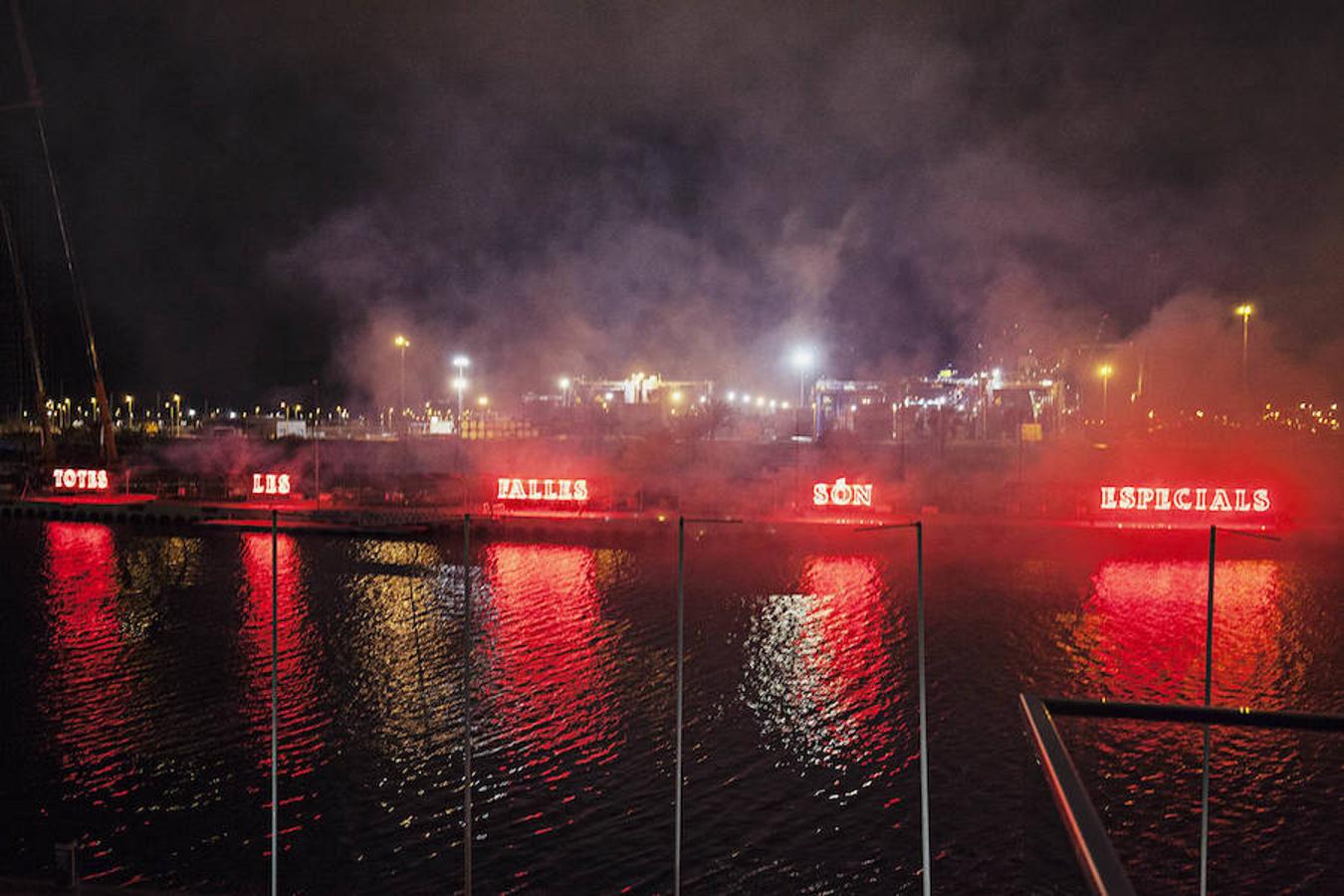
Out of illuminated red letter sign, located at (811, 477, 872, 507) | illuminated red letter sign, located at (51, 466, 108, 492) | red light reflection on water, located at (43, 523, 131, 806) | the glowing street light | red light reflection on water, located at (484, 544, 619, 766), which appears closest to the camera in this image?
red light reflection on water, located at (43, 523, 131, 806)

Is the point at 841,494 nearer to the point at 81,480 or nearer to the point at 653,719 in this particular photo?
the point at 653,719

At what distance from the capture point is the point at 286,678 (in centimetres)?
1334

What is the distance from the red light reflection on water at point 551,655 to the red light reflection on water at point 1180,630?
22.0 ft

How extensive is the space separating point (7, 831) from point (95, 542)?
1838 cm

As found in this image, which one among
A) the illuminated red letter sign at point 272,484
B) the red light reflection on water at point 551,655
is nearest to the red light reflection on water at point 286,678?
the red light reflection on water at point 551,655

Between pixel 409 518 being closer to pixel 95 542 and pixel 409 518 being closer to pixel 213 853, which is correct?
pixel 95 542

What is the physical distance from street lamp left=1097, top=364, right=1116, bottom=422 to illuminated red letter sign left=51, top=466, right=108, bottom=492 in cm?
3918

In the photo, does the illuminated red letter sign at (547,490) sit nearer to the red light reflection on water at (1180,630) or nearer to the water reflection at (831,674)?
the water reflection at (831,674)

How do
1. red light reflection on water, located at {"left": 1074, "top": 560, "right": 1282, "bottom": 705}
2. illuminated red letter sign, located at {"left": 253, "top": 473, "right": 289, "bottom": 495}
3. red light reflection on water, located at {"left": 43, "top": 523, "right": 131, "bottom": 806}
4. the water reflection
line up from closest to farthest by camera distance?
red light reflection on water, located at {"left": 43, "top": 523, "right": 131, "bottom": 806} → the water reflection → red light reflection on water, located at {"left": 1074, "top": 560, "right": 1282, "bottom": 705} → illuminated red letter sign, located at {"left": 253, "top": 473, "right": 289, "bottom": 495}

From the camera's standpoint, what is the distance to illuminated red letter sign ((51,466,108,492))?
31.4 m

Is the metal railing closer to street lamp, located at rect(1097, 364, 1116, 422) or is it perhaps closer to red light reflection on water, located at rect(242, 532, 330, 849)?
red light reflection on water, located at rect(242, 532, 330, 849)

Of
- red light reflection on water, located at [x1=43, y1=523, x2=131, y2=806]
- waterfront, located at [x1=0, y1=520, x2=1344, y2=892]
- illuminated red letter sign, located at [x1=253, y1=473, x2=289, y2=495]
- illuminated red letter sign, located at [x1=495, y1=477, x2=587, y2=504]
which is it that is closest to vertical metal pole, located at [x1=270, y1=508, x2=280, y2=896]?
waterfront, located at [x1=0, y1=520, x2=1344, y2=892]

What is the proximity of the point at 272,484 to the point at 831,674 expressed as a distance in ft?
69.7

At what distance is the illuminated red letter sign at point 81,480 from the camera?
31.4m
